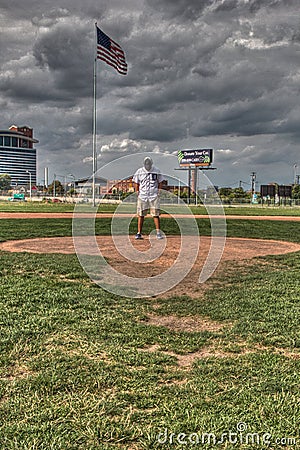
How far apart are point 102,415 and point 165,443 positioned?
47 cm

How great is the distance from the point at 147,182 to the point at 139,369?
259 inches

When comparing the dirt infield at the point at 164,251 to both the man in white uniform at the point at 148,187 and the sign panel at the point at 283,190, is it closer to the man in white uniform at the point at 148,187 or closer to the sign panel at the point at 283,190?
the man in white uniform at the point at 148,187

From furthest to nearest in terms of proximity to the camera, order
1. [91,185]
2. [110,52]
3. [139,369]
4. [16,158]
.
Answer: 1. [16,158]
2. [91,185]
3. [110,52]
4. [139,369]

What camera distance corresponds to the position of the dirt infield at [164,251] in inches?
257

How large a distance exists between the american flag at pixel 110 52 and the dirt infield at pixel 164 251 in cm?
1668

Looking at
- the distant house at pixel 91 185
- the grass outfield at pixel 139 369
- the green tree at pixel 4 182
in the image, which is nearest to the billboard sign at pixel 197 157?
the distant house at pixel 91 185

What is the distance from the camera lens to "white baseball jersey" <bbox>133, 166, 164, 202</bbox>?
31.3ft

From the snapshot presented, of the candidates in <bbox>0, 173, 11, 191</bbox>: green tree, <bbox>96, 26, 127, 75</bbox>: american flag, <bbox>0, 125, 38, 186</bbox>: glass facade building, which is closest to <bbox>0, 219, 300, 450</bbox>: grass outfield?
<bbox>96, 26, 127, 75</bbox>: american flag

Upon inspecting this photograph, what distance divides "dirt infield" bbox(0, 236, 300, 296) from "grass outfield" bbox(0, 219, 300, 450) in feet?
3.00

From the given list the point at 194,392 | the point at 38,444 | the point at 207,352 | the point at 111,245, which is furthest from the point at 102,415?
the point at 111,245

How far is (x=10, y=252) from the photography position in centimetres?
826

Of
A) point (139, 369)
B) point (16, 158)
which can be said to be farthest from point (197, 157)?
point (16, 158)

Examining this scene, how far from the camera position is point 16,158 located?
173875mm

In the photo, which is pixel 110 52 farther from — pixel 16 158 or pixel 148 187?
pixel 16 158
